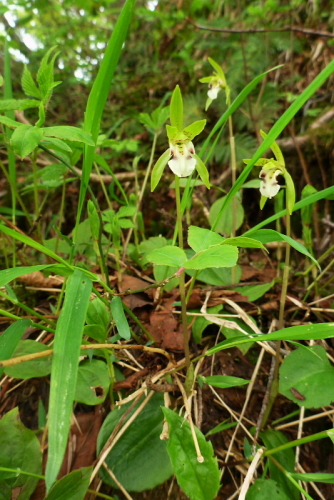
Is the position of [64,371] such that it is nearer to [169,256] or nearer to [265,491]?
[169,256]

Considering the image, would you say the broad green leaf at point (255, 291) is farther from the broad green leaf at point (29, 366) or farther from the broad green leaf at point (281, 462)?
the broad green leaf at point (29, 366)

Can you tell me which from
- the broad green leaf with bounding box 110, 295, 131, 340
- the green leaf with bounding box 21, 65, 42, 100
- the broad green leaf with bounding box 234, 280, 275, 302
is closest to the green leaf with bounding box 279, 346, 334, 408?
the broad green leaf with bounding box 234, 280, 275, 302

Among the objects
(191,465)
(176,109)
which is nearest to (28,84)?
(176,109)

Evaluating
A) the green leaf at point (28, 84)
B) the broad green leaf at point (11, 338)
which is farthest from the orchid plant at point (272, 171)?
the broad green leaf at point (11, 338)

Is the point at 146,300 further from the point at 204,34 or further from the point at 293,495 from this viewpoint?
the point at 204,34

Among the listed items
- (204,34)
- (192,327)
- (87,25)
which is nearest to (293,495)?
(192,327)
